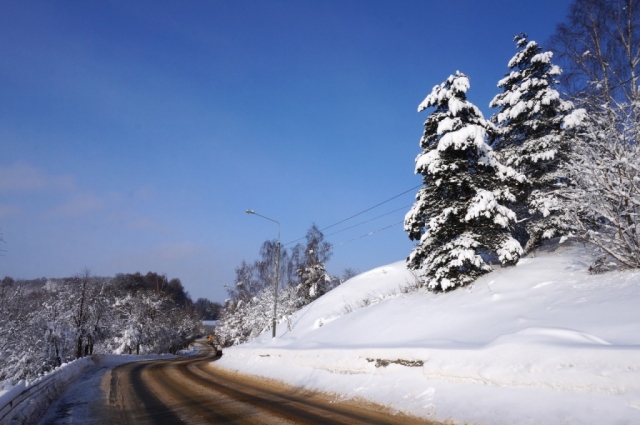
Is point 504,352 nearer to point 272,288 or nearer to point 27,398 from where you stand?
point 27,398

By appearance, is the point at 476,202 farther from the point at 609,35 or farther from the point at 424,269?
the point at 609,35

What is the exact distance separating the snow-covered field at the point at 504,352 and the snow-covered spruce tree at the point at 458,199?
3.01ft

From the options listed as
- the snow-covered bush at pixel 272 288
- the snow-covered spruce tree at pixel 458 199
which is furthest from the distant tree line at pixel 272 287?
the snow-covered spruce tree at pixel 458 199

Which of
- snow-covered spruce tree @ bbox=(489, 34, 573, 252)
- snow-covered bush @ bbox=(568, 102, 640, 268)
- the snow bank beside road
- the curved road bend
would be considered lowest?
the curved road bend

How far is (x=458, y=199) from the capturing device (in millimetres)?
15266

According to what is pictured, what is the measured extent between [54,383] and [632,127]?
19.6m

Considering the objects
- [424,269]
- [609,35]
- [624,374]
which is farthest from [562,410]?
[609,35]

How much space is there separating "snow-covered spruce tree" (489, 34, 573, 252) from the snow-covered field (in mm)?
1598

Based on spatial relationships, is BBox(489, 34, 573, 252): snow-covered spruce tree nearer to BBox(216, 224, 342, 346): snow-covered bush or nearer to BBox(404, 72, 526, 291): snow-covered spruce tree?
BBox(404, 72, 526, 291): snow-covered spruce tree

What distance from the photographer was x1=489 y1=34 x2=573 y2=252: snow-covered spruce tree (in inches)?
614

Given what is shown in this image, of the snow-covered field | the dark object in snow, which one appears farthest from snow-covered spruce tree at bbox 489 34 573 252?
the dark object in snow

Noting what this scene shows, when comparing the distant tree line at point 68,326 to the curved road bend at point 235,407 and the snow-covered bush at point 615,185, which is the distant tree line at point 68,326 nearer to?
the curved road bend at point 235,407

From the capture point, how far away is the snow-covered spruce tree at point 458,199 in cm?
1391

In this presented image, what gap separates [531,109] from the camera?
17.2 m
